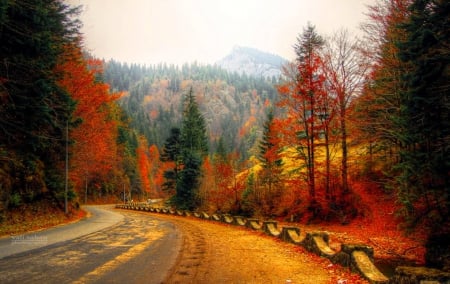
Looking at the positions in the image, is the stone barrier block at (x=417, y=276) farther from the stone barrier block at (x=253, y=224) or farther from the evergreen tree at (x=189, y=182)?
the evergreen tree at (x=189, y=182)

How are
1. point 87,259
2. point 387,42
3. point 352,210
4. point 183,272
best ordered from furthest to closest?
point 352,210 < point 387,42 < point 87,259 < point 183,272

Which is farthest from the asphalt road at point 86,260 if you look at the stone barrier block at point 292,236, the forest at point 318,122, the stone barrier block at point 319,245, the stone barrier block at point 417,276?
the forest at point 318,122

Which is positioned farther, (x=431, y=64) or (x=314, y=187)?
(x=314, y=187)

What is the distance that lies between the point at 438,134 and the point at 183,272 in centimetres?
1000

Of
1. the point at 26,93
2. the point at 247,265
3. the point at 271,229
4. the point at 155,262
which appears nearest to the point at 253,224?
the point at 271,229

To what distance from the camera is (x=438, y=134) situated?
11.7 metres

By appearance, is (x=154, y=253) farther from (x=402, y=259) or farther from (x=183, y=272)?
(x=402, y=259)

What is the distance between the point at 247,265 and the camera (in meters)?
8.99

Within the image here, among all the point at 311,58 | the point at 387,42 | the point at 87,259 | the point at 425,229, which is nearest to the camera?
the point at 87,259

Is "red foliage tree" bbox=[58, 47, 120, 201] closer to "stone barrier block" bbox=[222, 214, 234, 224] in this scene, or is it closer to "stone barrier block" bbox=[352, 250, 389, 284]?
"stone barrier block" bbox=[222, 214, 234, 224]

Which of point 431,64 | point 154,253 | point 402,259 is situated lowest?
point 402,259

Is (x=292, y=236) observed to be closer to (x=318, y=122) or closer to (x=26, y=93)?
(x=318, y=122)

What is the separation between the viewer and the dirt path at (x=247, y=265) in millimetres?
7549

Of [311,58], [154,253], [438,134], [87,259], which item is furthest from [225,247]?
[311,58]
